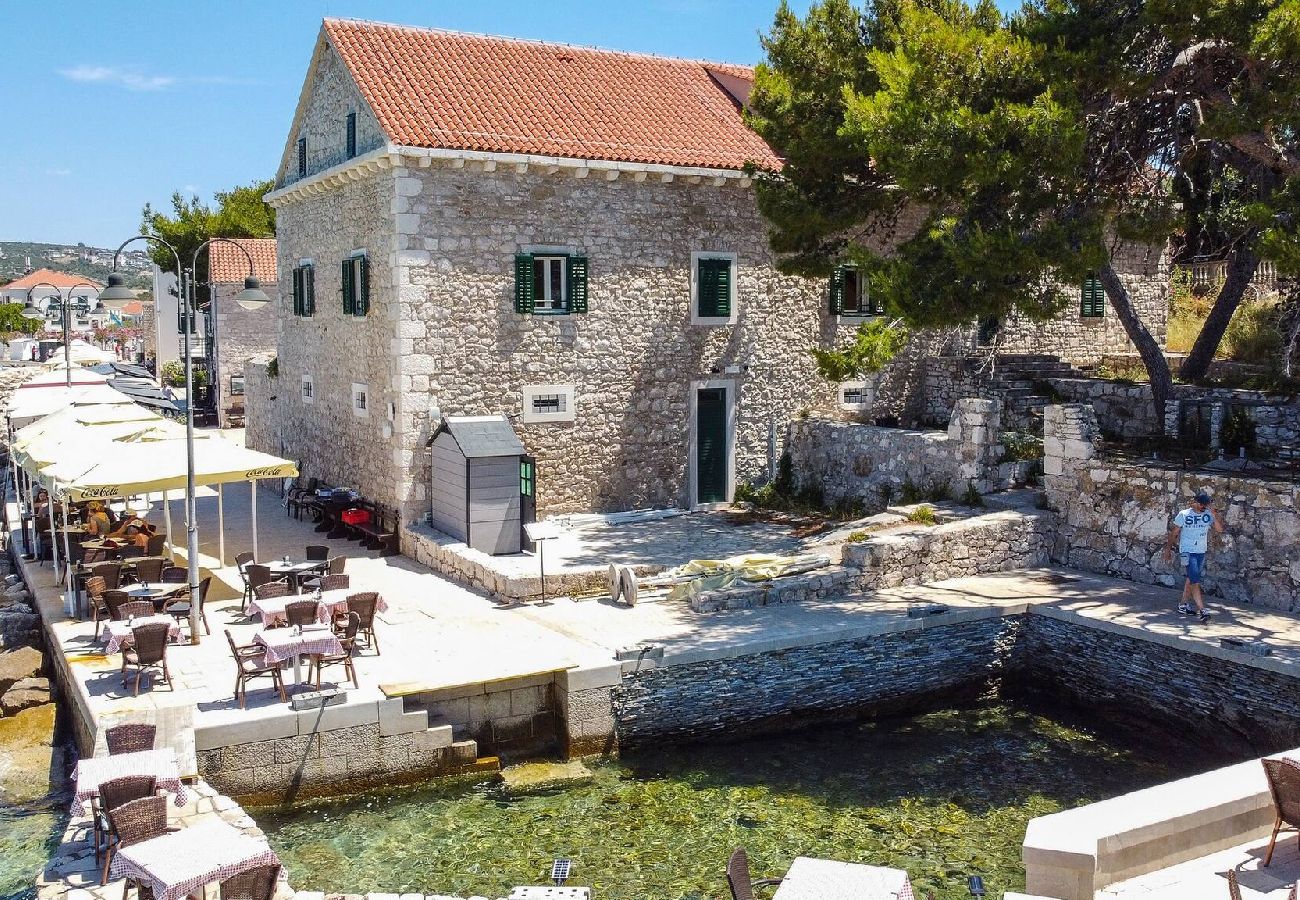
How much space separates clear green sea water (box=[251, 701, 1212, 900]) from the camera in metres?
10.0

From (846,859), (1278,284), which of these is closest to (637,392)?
(846,859)

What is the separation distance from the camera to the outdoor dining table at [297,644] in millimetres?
11312

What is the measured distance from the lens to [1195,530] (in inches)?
561

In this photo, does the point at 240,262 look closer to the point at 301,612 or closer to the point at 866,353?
the point at 866,353

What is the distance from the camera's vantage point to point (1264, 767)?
816 centimetres

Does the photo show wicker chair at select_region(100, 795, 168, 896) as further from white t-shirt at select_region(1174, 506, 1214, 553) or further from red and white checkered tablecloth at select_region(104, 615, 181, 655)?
white t-shirt at select_region(1174, 506, 1214, 553)

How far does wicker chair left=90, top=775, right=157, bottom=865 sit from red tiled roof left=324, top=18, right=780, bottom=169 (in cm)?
1169

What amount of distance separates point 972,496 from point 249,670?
37.9ft

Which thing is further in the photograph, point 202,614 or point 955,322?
point 955,322

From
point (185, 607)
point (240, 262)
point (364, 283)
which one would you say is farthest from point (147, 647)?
point (240, 262)

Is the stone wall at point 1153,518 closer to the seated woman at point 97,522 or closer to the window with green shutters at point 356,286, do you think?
the window with green shutters at point 356,286

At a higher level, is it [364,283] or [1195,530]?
[364,283]

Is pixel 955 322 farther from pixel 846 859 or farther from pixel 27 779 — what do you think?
pixel 27 779

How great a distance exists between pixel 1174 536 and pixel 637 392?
9321 mm
